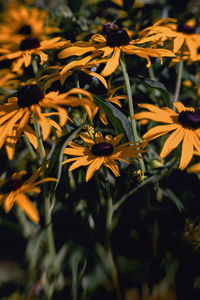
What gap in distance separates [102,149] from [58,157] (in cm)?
13

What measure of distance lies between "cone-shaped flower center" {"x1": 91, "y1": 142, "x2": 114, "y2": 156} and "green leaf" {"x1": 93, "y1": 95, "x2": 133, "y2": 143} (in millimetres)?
36

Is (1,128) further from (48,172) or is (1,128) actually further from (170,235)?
(170,235)

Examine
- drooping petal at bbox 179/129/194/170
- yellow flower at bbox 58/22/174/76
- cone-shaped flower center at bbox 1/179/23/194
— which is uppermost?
yellow flower at bbox 58/22/174/76

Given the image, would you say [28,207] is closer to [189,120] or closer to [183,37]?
[189,120]

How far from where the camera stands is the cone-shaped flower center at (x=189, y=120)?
0.59 metres

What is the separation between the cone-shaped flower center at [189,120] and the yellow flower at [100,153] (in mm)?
111

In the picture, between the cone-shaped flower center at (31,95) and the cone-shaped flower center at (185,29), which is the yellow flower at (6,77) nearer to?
the cone-shaped flower center at (31,95)

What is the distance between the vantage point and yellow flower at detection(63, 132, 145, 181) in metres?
0.58

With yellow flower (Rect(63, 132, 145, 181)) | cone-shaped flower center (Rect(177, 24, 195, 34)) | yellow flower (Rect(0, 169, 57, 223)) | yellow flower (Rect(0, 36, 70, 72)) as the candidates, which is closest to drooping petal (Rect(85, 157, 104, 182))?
yellow flower (Rect(63, 132, 145, 181))

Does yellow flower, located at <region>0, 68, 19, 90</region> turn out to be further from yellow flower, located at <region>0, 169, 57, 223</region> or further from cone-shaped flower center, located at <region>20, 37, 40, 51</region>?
yellow flower, located at <region>0, 169, 57, 223</region>

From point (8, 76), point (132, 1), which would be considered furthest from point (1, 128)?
point (132, 1)

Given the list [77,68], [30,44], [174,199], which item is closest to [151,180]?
[174,199]

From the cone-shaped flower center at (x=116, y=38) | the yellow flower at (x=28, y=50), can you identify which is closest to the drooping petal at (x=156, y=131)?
the cone-shaped flower center at (x=116, y=38)

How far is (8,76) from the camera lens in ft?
2.94
